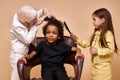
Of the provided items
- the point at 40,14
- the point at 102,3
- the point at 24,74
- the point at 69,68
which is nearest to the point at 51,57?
the point at 24,74

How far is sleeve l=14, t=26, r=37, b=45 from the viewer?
2547 mm

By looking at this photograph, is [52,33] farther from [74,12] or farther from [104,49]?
[74,12]

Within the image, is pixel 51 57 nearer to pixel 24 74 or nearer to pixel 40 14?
pixel 24 74

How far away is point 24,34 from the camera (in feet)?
8.36

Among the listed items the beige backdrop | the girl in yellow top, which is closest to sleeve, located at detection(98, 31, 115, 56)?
the girl in yellow top

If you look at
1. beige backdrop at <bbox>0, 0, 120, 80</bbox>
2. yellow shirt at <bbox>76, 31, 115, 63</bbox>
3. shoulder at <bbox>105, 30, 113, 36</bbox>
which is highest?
beige backdrop at <bbox>0, 0, 120, 80</bbox>

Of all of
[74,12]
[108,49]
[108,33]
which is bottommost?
[108,49]

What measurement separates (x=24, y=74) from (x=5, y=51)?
3.24 ft

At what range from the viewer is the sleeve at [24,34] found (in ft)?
8.36

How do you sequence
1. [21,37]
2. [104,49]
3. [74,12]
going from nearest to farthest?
[104,49], [21,37], [74,12]

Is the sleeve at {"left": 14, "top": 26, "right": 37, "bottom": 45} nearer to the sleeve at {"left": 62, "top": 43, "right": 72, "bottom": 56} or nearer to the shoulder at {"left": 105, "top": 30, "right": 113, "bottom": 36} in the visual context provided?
the sleeve at {"left": 62, "top": 43, "right": 72, "bottom": 56}

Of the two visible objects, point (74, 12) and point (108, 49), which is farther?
point (74, 12)

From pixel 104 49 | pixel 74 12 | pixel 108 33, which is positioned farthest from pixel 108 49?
pixel 74 12

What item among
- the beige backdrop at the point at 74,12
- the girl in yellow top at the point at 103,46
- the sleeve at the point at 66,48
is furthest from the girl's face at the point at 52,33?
the beige backdrop at the point at 74,12
